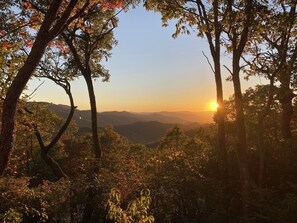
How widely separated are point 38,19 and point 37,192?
5.69 meters

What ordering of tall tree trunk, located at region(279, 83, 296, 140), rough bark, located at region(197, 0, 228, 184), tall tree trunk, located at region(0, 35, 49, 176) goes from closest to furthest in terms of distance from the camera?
tall tree trunk, located at region(0, 35, 49, 176) → rough bark, located at region(197, 0, 228, 184) → tall tree trunk, located at region(279, 83, 296, 140)

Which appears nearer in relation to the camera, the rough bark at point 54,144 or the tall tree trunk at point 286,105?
the rough bark at point 54,144

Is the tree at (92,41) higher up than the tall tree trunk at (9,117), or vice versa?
the tree at (92,41)

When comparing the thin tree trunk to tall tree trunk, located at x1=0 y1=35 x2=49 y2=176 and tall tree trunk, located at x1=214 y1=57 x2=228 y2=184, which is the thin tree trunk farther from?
tall tree trunk, located at x1=0 y1=35 x2=49 y2=176

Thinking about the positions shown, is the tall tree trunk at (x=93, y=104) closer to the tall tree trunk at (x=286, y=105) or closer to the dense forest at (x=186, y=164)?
the dense forest at (x=186, y=164)

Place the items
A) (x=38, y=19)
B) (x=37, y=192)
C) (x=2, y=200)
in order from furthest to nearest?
(x=37, y=192) < (x=2, y=200) < (x=38, y=19)

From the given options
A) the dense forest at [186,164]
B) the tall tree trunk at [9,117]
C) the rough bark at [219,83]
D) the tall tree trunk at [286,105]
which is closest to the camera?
the tall tree trunk at [9,117]

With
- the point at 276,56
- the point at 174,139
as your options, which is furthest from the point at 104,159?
the point at 276,56

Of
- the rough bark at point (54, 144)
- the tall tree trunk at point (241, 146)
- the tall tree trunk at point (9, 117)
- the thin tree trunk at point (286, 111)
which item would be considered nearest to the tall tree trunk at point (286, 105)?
the thin tree trunk at point (286, 111)

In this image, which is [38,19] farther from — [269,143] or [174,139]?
[174,139]

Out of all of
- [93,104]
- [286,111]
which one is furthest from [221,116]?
[286,111]

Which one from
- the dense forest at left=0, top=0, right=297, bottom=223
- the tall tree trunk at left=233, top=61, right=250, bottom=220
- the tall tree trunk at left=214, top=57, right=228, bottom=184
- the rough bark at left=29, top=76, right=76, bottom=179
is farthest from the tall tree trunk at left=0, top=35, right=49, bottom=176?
the rough bark at left=29, top=76, right=76, bottom=179

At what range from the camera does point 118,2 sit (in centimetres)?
1109

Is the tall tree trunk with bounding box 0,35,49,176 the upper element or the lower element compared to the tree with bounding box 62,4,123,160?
lower
